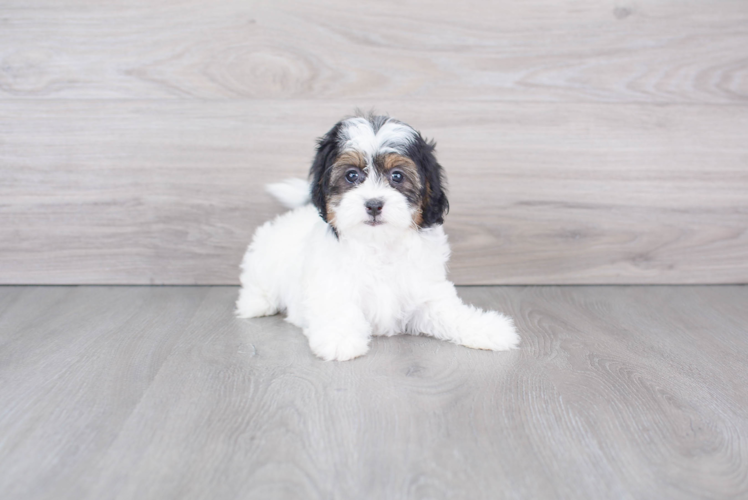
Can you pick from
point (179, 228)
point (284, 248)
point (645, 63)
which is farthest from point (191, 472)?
point (645, 63)

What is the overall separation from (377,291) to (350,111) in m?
0.83

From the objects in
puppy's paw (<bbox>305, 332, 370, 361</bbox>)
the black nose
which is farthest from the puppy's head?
puppy's paw (<bbox>305, 332, 370, 361</bbox>)

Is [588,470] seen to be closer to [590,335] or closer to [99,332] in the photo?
[590,335]

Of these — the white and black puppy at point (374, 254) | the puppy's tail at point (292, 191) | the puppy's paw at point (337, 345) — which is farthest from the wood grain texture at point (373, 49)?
the puppy's paw at point (337, 345)

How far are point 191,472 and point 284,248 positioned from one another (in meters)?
1.01

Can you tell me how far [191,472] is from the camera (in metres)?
1.11

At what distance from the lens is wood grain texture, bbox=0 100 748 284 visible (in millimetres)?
2307

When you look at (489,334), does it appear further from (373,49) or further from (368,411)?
(373,49)

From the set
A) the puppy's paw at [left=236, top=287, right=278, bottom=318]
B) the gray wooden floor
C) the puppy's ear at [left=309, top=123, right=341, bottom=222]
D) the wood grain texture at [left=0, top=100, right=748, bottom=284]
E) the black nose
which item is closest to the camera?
the gray wooden floor

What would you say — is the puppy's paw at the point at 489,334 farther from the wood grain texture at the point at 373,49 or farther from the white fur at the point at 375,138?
the wood grain texture at the point at 373,49

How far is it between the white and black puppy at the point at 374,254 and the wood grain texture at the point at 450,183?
53 cm

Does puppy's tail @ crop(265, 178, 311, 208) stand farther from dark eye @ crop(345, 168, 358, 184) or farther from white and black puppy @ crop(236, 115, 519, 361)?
dark eye @ crop(345, 168, 358, 184)

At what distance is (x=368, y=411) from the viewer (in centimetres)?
134

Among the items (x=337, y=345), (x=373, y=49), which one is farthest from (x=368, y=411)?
(x=373, y=49)
